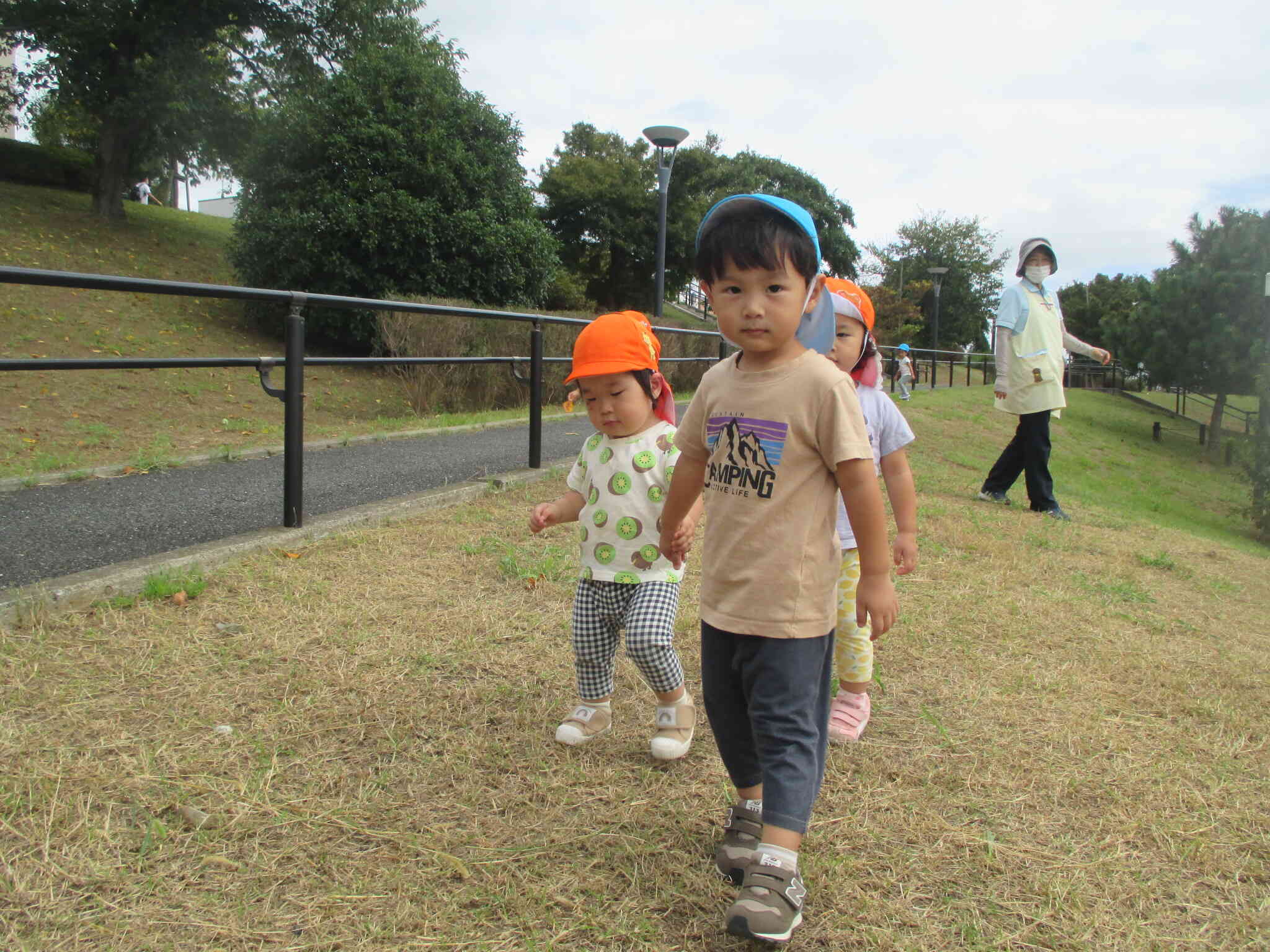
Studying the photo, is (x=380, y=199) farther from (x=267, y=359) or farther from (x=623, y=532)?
(x=623, y=532)

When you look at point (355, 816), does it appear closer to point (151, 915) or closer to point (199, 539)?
point (151, 915)

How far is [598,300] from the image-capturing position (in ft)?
108

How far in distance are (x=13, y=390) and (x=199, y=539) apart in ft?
22.1

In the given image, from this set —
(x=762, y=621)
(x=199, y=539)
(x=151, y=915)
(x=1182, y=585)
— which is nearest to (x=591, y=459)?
(x=762, y=621)

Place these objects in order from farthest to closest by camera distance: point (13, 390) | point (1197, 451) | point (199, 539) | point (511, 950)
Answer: point (1197, 451) < point (13, 390) < point (199, 539) < point (511, 950)

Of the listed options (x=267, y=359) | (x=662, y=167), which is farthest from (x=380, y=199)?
(x=267, y=359)

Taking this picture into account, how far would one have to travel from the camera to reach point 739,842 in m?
1.81

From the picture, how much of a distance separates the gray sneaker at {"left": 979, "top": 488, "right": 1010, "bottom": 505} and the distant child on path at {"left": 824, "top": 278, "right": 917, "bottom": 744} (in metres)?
3.95

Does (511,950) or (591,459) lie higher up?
(591,459)

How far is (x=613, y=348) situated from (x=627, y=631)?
68 centimetres

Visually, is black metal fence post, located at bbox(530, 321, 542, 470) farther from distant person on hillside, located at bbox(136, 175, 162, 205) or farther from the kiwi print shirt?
distant person on hillside, located at bbox(136, 175, 162, 205)

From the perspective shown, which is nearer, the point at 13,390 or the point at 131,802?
the point at 131,802

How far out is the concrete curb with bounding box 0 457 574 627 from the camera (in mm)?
2734

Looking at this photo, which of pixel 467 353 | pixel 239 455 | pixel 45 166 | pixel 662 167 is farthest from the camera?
pixel 45 166
